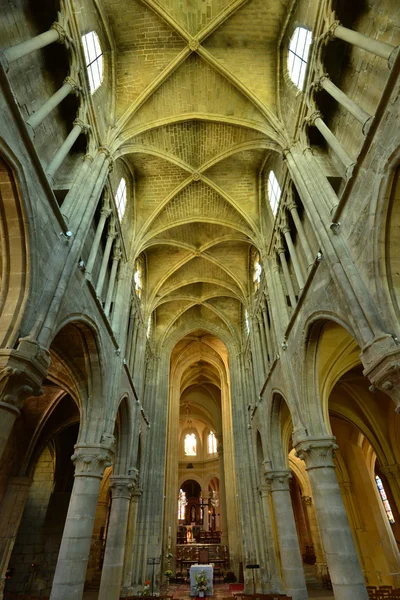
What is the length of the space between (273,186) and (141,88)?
22.3ft

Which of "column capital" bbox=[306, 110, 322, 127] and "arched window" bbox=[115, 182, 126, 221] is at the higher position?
"arched window" bbox=[115, 182, 126, 221]

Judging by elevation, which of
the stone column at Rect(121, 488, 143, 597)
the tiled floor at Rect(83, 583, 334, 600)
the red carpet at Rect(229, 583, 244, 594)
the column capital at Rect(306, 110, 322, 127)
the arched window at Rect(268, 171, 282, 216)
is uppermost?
the arched window at Rect(268, 171, 282, 216)

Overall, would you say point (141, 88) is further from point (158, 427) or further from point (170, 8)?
point (158, 427)

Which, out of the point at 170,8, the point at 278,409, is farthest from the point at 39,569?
the point at 170,8

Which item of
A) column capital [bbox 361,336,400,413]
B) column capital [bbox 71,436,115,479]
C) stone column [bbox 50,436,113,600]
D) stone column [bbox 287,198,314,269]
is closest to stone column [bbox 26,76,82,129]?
stone column [bbox 287,198,314,269]

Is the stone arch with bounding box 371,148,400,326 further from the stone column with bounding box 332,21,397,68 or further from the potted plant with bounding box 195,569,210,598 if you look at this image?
the potted plant with bounding box 195,569,210,598

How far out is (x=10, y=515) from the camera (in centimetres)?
1475

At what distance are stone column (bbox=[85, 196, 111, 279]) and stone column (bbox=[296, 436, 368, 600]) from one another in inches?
306

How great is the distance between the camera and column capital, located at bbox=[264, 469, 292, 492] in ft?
42.3

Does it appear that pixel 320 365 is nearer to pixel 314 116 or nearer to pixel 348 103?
pixel 348 103

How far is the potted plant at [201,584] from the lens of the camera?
14.5 m

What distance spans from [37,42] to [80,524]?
1151 cm

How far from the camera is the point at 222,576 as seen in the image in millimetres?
22125

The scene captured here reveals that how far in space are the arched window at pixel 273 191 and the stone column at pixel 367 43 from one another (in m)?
6.19
